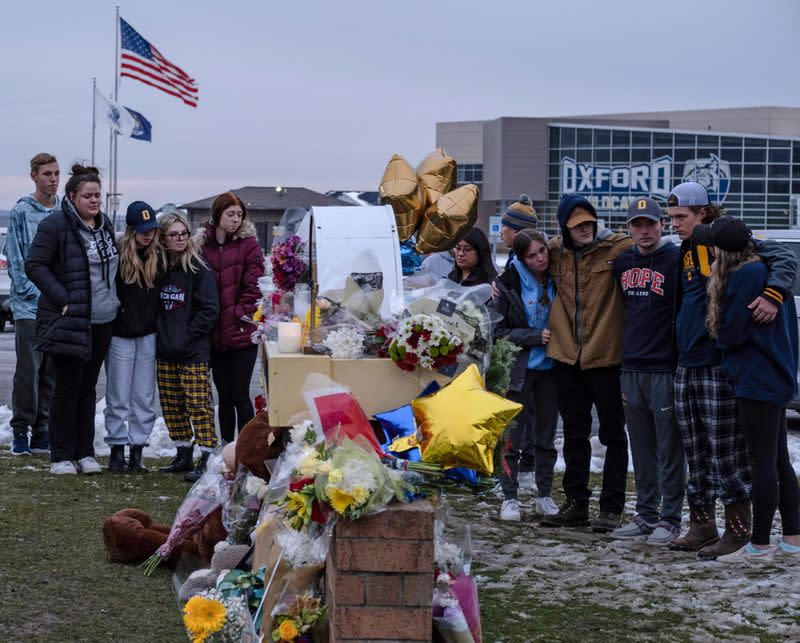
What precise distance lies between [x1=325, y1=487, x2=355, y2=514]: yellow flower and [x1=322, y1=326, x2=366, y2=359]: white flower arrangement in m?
0.97

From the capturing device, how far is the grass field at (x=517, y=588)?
4855 mm

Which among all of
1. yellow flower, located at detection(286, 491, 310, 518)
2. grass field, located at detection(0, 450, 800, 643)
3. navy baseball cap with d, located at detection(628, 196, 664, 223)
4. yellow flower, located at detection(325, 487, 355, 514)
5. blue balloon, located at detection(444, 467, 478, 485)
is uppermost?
navy baseball cap with d, located at detection(628, 196, 664, 223)

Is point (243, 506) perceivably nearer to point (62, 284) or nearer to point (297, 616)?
point (297, 616)

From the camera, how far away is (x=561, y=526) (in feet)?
23.4

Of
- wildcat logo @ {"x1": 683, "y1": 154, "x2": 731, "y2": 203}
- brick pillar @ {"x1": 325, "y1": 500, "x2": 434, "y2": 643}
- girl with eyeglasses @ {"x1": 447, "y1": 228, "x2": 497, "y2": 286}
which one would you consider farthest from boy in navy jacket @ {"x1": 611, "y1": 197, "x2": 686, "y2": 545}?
wildcat logo @ {"x1": 683, "y1": 154, "x2": 731, "y2": 203}

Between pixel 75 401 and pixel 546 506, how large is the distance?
3323 millimetres

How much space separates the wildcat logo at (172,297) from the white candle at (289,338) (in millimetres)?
3293

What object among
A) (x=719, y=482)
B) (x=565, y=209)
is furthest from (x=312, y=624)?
(x=565, y=209)

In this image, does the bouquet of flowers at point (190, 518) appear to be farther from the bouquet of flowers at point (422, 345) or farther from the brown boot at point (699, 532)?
the brown boot at point (699, 532)

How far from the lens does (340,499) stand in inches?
157

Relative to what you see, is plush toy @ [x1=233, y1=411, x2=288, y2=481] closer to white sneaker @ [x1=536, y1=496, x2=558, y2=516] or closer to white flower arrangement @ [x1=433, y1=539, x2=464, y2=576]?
white flower arrangement @ [x1=433, y1=539, x2=464, y2=576]

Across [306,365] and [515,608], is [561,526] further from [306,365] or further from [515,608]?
[306,365]

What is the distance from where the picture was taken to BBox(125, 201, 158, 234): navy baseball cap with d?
27.0 feet

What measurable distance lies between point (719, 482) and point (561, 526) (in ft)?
3.63
